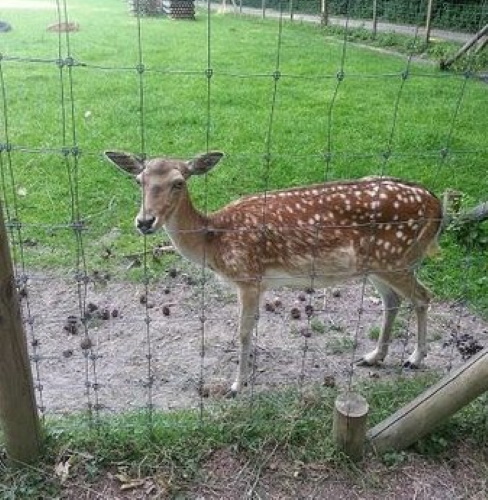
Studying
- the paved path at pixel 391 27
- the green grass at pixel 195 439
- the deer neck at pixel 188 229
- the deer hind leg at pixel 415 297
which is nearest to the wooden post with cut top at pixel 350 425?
the green grass at pixel 195 439

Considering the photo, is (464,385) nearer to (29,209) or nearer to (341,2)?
(29,209)

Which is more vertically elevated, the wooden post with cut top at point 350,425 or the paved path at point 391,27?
the wooden post with cut top at point 350,425

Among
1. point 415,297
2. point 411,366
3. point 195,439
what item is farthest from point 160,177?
point 411,366

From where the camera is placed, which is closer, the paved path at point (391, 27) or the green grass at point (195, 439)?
the green grass at point (195, 439)

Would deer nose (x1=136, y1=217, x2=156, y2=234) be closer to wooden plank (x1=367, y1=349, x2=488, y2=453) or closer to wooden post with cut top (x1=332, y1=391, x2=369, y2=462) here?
wooden post with cut top (x1=332, y1=391, x2=369, y2=462)

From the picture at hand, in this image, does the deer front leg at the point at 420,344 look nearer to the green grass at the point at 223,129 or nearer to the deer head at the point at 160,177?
the green grass at the point at 223,129

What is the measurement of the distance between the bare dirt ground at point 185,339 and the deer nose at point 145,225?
0.58 metres

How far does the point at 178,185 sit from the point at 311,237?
815mm

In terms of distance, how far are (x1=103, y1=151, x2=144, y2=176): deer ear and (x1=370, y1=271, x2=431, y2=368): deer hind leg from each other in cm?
151

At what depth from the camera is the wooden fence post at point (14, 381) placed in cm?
289

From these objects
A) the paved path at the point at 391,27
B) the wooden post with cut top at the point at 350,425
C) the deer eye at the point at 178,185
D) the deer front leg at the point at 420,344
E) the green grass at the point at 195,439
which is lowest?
the paved path at the point at 391,27

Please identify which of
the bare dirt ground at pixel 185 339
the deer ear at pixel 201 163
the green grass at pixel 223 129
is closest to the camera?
the deer ear at pixel 201 163

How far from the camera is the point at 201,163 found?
4.05 meters

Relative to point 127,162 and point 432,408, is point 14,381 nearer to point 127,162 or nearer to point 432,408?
point 127,162
